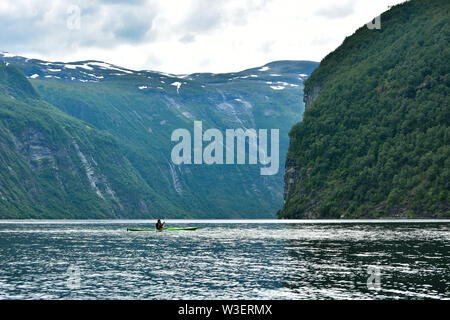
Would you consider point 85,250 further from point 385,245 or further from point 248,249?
point 385,245

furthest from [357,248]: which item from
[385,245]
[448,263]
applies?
[448,263]

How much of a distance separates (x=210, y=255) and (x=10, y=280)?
3015 centimetres

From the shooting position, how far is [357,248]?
84.1 m

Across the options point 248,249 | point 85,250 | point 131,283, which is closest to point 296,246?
point 248,249

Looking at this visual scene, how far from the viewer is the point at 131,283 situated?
53406 mm
